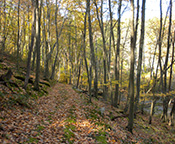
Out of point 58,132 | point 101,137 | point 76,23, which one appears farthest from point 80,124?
point 76,23

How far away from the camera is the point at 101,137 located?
→ 558 cm

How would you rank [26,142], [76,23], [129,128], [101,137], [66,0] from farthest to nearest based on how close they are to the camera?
[76,23] → [66,0] → [129,128] → [101,137] → [26,142]

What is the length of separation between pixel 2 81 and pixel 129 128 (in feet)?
23.6

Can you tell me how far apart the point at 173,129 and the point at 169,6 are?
34.9 ft

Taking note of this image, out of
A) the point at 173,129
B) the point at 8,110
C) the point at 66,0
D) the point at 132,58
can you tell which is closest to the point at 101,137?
the point at 8,110

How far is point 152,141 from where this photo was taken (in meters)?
8.34

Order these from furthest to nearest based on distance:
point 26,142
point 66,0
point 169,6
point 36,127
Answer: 1. point 66,0
2. point 169,6
3. point 36,127
4. point 26,142

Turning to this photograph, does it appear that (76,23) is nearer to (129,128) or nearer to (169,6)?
(169,6)

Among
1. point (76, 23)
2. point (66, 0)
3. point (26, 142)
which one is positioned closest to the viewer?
point (26, 142)

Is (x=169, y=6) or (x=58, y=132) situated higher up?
(x=169, y=6)

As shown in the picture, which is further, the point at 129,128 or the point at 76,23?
the point at 76,23

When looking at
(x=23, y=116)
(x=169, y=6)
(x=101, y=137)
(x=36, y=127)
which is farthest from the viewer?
(x=169, y=6)

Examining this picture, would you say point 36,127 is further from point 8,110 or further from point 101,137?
point 101,137

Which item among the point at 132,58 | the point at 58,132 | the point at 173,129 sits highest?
the point at 132,58
